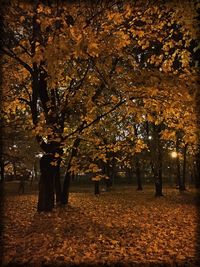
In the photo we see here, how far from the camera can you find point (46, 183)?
14.2 meters

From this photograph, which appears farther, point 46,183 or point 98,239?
point 46,183

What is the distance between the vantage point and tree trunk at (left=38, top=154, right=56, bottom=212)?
554 inches

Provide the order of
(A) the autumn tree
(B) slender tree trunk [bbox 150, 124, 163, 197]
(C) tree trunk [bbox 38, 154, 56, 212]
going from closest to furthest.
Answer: (A) the autumn tree, (C) tree trunk [bbox 38, 154, 56, 212], (B) slender tree trunk [bbox 150, 124, 163, 197]

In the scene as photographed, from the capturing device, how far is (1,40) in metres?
11.7

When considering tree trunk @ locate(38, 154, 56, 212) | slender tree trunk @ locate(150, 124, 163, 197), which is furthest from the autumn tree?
slender tree trunk @ locate(150, 124, 163, 197)

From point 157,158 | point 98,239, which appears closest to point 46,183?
point 98,239

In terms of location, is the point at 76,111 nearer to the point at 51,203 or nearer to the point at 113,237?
the point at 51,203

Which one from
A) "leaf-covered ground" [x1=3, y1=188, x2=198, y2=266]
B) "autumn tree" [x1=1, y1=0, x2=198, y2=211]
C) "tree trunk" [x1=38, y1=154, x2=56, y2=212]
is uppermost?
"autumn tree" [x1=1, y1=0, x2=198, y2=211]

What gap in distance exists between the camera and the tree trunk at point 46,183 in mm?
14070

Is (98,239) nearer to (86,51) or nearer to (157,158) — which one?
(86,51)

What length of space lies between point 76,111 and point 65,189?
6.21 m

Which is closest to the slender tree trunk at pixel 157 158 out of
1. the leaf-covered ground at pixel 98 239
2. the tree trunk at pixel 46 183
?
the leaf-covered ground at pixel 98 239

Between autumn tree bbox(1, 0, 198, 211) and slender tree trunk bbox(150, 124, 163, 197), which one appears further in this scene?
slender tree trunk bbox(150, 124, 163, 197)

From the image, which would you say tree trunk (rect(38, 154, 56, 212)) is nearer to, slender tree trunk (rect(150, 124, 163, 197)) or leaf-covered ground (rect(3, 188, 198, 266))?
leaf-covered ground (rect(3, 188, 198, 266))
